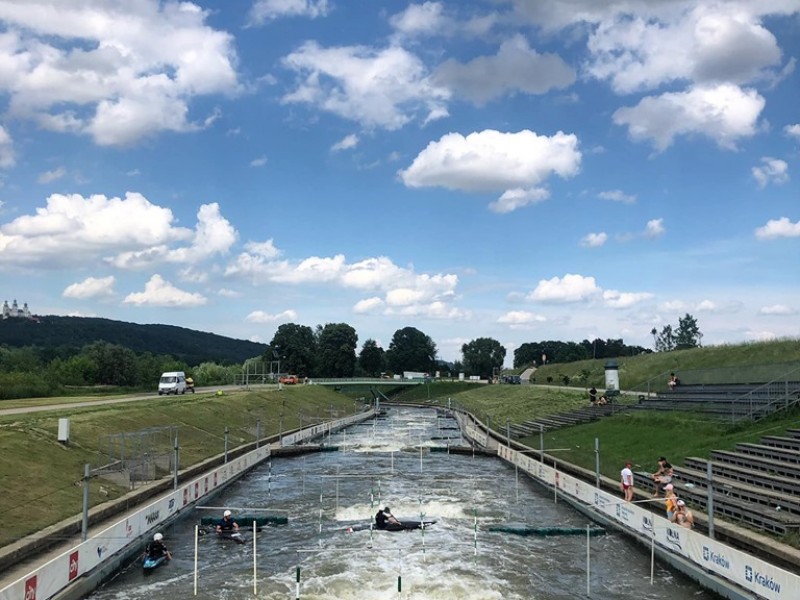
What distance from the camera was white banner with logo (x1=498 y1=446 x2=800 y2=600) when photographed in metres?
16.6

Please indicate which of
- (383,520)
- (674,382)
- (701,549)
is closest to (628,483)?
(701,549)

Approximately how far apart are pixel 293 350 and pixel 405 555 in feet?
543

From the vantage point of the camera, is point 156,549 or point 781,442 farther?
point 781,442

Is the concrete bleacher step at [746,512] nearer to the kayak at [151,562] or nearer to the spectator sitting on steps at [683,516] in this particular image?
the spectator sitting on steps at [683,516]

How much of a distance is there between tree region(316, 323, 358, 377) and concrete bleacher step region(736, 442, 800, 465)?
162 m

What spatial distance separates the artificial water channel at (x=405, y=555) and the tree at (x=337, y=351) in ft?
484

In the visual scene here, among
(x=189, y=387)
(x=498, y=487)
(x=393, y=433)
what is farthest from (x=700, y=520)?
(x=189, y=387)

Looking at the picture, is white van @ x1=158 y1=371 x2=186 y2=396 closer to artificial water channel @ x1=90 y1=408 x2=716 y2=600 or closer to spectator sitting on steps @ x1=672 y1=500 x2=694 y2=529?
artificial water channel @ x1=90 y1=408 x2=716 y2=600

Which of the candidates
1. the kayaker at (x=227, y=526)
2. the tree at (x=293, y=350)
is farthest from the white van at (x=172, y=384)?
the tree at (x=293, y=350)

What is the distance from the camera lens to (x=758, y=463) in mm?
28891

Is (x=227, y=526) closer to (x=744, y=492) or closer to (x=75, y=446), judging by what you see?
(x=75, y=446)

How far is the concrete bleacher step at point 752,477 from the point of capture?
25.1 m

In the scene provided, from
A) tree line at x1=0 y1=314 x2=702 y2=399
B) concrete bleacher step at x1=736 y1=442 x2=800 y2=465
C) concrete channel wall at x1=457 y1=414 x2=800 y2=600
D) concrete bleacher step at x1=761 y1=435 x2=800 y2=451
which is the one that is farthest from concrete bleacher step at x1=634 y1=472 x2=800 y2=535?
tree line at x1=0 y1=314 x2=702 y2=399

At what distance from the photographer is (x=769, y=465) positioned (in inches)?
1102
